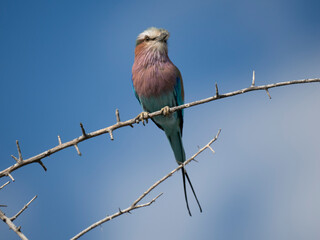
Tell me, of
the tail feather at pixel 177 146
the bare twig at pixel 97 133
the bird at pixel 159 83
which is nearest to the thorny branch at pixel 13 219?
the bare twig at pixel 97 133

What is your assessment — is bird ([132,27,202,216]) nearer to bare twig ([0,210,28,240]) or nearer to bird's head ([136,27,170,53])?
bird's head ([136,27,170,53])

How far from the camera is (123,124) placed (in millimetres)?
2832

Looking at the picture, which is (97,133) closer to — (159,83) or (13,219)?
(13,219)

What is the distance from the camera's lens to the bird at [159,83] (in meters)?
4.32

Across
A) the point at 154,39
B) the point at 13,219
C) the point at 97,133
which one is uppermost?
the point at 154,39

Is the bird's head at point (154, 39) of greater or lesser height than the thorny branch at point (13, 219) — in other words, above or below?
above

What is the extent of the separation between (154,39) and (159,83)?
619 millimetres

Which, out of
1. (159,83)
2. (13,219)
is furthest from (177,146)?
(13,219)

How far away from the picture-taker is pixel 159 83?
170 inches

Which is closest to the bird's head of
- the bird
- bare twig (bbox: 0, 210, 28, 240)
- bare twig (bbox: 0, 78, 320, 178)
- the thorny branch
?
the bird

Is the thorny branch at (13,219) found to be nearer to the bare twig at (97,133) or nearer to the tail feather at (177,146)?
the bare twig at (97,133)

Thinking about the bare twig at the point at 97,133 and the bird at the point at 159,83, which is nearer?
the bare twig at the point at 97,133

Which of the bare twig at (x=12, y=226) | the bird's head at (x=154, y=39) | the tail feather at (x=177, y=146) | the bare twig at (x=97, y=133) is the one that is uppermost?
the bird's head at (x=154, y=39)

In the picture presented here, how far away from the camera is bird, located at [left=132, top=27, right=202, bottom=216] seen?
4.32 metres
